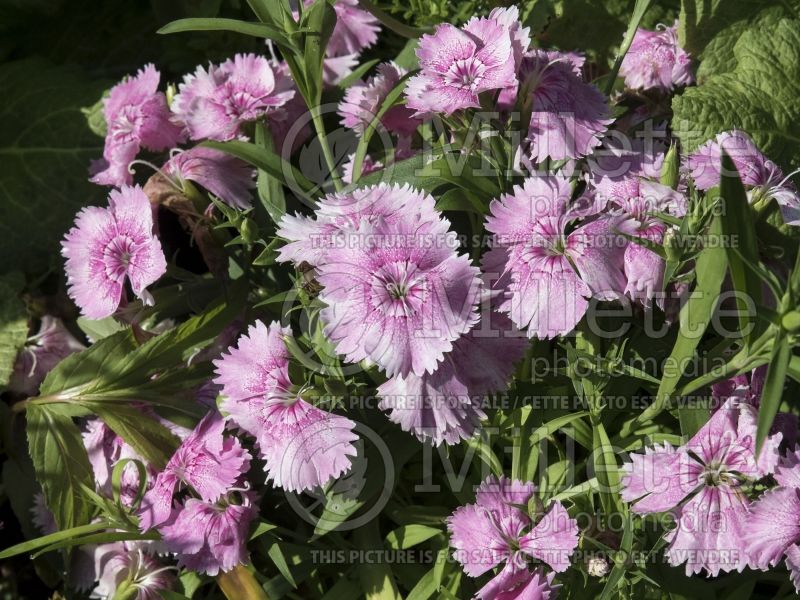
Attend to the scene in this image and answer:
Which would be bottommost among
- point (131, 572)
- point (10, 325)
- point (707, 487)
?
point (131, 572)

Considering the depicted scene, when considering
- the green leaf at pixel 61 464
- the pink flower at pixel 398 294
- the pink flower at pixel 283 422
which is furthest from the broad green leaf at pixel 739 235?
the green leaf at pixel 61 464

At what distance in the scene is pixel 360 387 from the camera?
1.25m

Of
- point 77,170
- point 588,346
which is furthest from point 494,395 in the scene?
point 77,170

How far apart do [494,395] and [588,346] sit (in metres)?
0.15

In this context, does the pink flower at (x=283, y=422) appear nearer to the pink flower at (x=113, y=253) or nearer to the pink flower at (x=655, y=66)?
the pink flower at (x=113, y=253)

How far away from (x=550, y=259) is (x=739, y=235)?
0.82 ft

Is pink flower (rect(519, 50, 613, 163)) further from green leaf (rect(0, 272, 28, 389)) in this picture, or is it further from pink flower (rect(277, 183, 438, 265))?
green leaf (rect(0, 272, 28, 389))

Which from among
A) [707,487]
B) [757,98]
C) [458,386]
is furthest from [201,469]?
[757,98]

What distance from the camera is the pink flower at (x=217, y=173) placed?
4.61 feet

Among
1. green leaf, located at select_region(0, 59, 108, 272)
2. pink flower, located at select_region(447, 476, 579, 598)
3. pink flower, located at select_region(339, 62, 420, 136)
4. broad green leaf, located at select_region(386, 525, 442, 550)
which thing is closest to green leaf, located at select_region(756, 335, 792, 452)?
pink flower, located at select_region(447, 476, 579, 598)

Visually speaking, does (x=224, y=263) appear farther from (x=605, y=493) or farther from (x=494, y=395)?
(x=605, y=493)

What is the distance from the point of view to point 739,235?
947 mm

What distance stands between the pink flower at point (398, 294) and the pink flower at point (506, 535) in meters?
0.25

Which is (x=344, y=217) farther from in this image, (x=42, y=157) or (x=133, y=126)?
(x=42, y=157)
